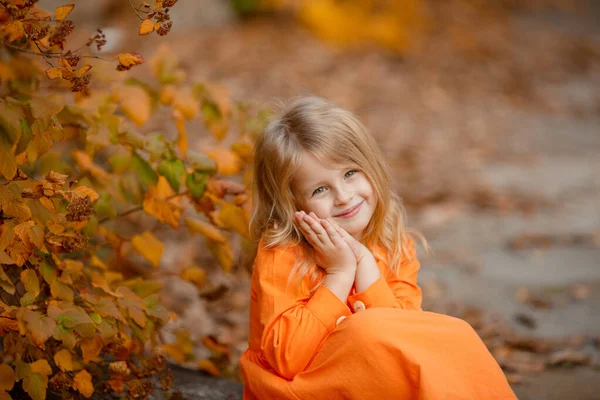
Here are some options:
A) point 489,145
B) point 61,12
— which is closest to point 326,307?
point 61,12

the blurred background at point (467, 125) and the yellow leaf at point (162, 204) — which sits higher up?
the yellow leaf at point (162, 204)

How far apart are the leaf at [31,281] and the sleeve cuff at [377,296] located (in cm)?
95

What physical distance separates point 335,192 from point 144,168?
2.21ft

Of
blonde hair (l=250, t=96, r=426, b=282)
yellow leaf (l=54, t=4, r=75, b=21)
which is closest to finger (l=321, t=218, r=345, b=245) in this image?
blonde hair (l=250, t=96, r=426, b=282)

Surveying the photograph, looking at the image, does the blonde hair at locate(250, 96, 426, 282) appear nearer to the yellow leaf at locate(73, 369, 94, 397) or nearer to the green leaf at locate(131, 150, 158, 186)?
the green leaf at locate(131, 150, 158, 186)

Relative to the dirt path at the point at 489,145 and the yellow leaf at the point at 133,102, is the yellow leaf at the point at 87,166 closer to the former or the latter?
A: the yellow leaf at the point at 133,102

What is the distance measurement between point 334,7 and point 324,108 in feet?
24.8

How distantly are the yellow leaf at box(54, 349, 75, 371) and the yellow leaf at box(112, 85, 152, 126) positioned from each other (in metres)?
0.85

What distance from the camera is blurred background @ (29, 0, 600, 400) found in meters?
3.60

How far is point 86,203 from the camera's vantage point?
1804 millimetres

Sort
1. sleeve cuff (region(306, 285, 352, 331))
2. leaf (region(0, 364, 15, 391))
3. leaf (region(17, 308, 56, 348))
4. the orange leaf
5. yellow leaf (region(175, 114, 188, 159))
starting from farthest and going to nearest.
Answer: the orange leaf → yellow leaf (region(175, 114, 188, 159)) → sleeve cuff (region(306, 285, 352, 331)) → leaf (region(0, 364, 15, 391)) → leaf (region(17, 308, 56, 348))

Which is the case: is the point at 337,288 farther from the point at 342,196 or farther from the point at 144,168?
the point at 144,168

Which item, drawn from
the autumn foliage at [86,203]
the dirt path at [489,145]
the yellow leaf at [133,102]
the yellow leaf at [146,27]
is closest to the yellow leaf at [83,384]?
the autumn foliage at [86,203]

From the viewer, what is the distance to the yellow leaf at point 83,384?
196cm
